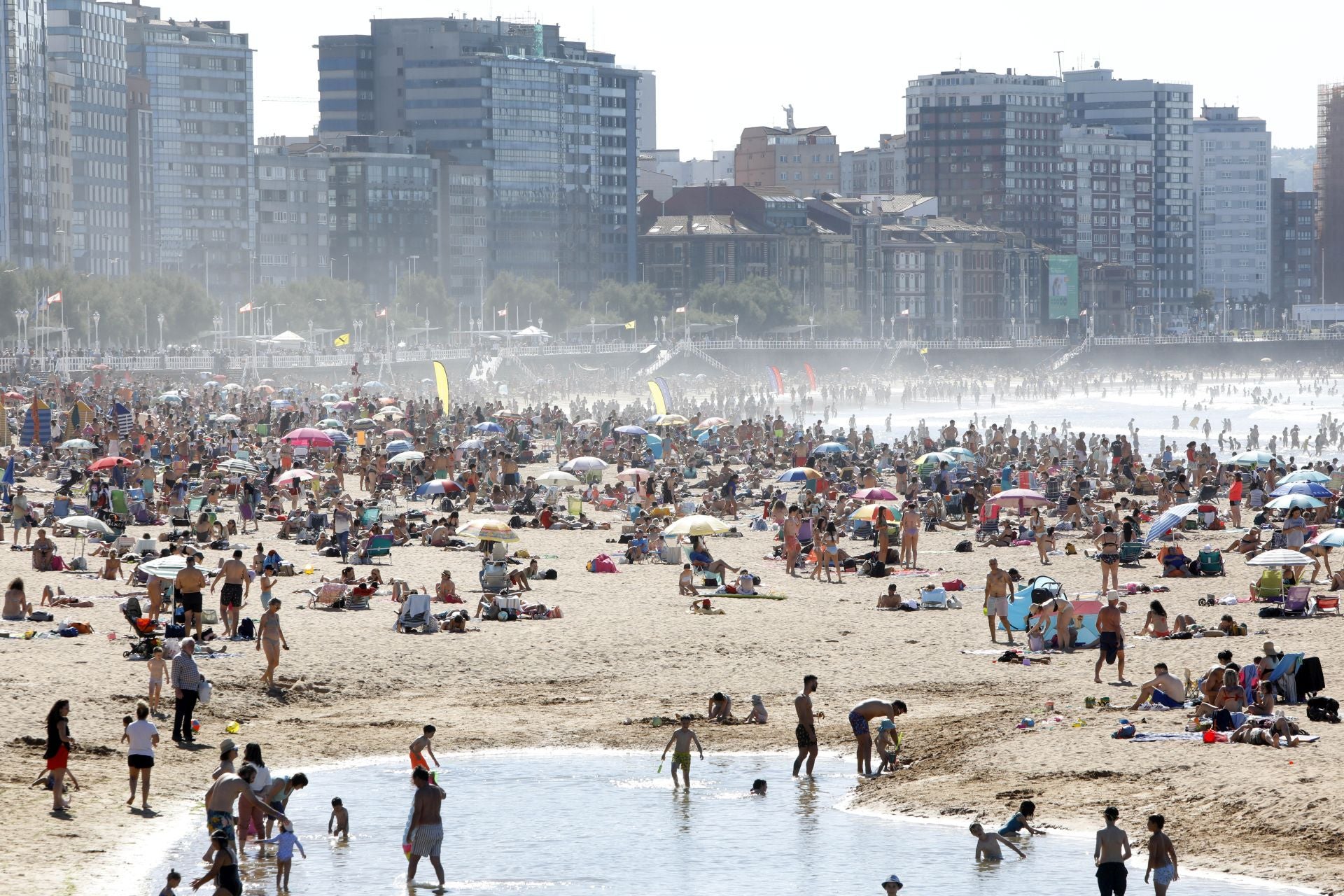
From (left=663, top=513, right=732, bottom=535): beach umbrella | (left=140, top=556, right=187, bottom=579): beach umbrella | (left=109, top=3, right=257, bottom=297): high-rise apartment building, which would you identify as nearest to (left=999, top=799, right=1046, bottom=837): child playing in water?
(left=140, top=556, right=187, bottom=579): beach umbrella

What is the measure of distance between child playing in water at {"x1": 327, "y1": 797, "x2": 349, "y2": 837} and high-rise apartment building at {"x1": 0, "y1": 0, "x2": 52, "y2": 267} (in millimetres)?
111356

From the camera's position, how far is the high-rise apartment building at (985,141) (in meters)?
186

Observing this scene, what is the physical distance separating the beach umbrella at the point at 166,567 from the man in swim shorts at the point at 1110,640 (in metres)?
9.79

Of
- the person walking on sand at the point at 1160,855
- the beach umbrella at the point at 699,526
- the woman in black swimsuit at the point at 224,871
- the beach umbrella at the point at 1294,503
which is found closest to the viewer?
the woman in black swimsuit at the point at 224,871

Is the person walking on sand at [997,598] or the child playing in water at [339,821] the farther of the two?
the person walking on sand at [997,598]

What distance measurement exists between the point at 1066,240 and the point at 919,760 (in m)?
183

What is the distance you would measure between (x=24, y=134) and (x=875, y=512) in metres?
106

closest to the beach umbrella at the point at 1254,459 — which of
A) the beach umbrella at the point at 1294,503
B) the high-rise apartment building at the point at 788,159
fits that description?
the beach umbrella at the point at 1294,503

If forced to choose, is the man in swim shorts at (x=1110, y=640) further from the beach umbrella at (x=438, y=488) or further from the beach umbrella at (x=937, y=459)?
the beach umbrella at (x=937, y=459)

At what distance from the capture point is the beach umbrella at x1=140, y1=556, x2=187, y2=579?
2242 centimetres

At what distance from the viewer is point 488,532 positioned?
2830 centimetres

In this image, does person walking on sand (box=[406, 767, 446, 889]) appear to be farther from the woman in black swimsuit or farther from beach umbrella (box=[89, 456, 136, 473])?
beach umbrella (box=[89, 456, 136, 473])

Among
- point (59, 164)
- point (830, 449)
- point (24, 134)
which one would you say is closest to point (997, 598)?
point (830, 449)

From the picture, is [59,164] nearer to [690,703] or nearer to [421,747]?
[690,703]
